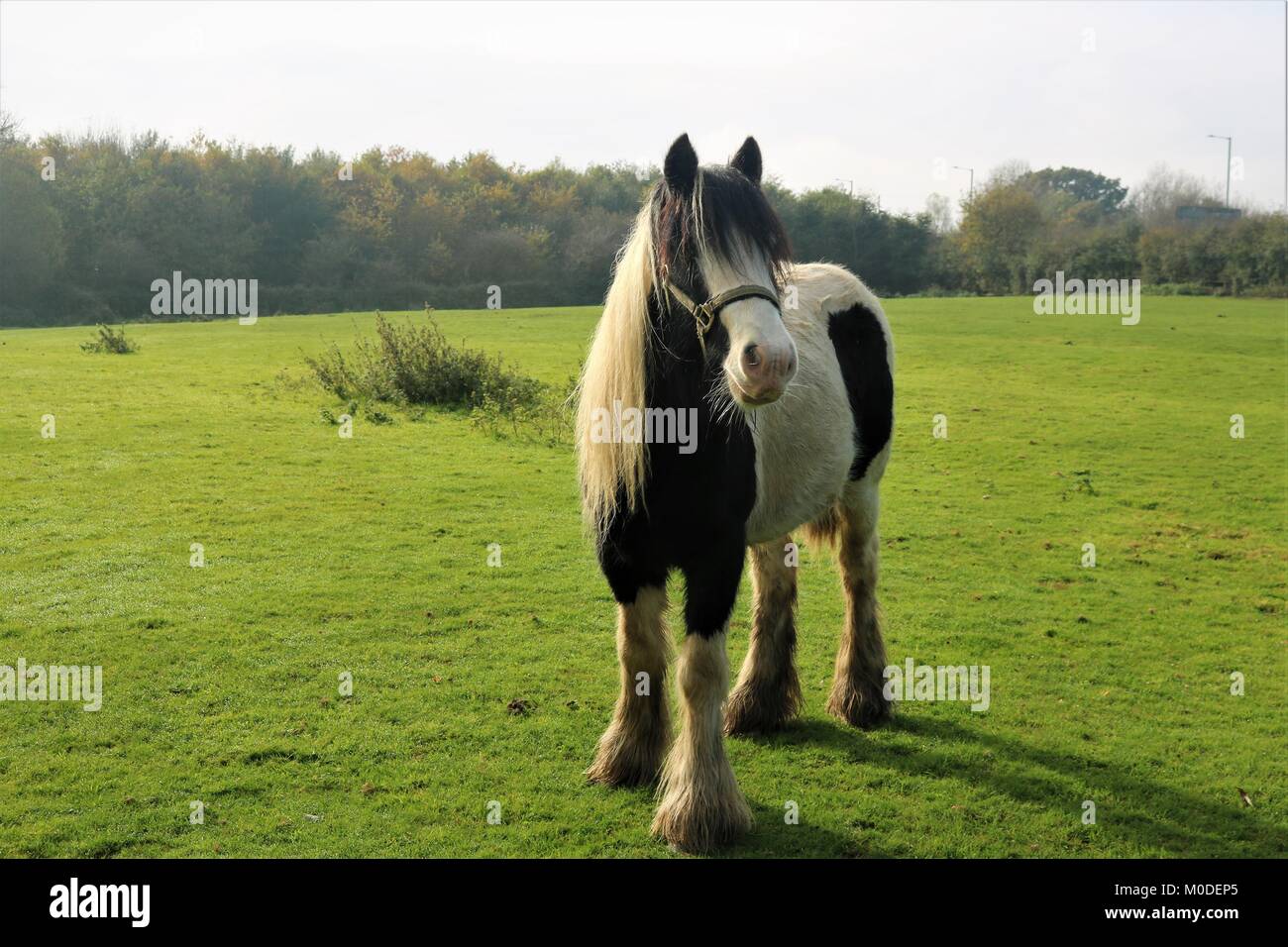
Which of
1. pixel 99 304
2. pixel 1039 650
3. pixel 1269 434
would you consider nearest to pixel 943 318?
pixel 1269 434

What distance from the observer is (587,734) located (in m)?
5.78

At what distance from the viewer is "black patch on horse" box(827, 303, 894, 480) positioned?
241 inches

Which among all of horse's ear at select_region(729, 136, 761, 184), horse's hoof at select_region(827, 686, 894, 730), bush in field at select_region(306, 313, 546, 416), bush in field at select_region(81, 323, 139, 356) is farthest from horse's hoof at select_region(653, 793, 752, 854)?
bush in field at select_region(81, 323, 139, 356)

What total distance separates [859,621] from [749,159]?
3.10 m

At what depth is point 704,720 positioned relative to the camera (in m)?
4.59

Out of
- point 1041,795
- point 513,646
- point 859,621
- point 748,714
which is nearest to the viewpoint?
point 1041,795

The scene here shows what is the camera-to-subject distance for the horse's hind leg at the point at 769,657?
5.91 m

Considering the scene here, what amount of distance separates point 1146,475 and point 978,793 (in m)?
10.7

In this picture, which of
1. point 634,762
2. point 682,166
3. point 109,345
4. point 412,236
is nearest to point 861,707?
point 634,762

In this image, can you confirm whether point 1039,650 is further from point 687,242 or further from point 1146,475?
point 1146,475

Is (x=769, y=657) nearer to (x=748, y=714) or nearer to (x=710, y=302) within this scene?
(x=748, y=714)

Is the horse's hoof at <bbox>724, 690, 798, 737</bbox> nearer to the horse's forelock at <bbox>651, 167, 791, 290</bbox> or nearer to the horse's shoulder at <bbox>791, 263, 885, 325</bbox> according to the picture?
the horse's shoulder at <bbox>791, 263, 885, 325</bbox>

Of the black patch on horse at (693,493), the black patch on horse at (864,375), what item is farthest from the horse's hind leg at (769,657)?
the black patch on horse at (693,493)

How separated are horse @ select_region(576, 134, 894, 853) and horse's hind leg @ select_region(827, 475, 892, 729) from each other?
18.0 inches
